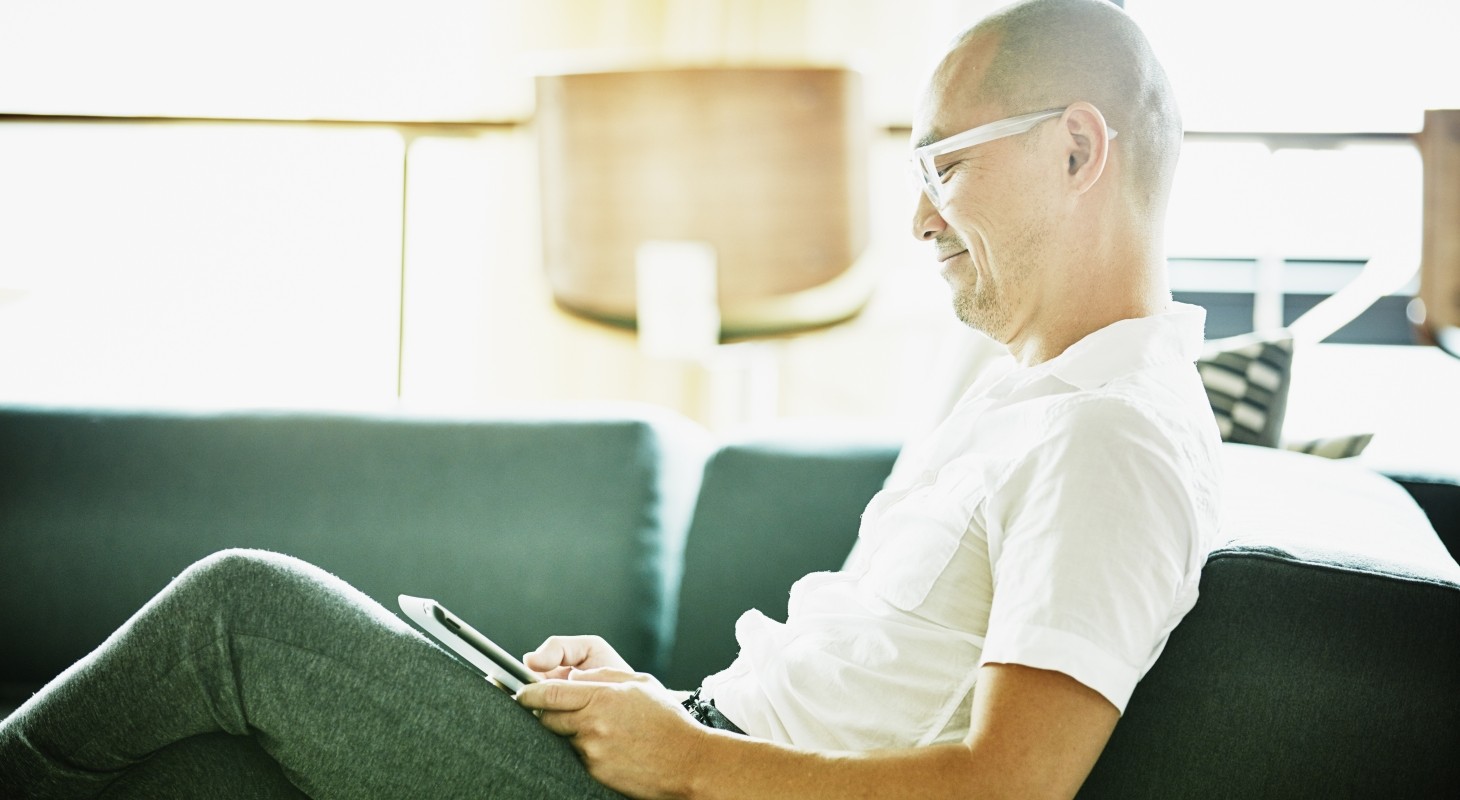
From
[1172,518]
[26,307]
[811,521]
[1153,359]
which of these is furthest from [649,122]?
[26,307]

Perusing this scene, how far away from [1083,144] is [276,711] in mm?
837

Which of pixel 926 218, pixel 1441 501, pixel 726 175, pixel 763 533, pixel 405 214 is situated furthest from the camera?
pixel 405 214

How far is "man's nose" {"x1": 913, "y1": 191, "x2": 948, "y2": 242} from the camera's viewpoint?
3.92ft

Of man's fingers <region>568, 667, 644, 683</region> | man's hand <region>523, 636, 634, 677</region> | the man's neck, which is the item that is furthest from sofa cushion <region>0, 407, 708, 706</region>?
the man's neck

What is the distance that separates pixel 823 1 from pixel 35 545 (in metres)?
2.12

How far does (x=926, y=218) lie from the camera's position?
120cm

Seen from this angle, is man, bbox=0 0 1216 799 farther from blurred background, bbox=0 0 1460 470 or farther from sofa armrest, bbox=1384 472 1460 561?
blurred background, bbox=0 0 1460 470

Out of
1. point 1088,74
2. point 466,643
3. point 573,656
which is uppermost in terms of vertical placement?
point 1088,74

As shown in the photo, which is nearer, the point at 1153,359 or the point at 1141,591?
the point at 1141,591

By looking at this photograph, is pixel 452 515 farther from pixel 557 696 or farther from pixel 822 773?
pixel 822 773

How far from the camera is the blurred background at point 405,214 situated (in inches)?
105

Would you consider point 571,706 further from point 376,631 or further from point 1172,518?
point 1172,518

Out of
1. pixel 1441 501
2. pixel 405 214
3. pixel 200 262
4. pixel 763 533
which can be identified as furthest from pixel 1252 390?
pixel 200 262

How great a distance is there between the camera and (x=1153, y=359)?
99cm
